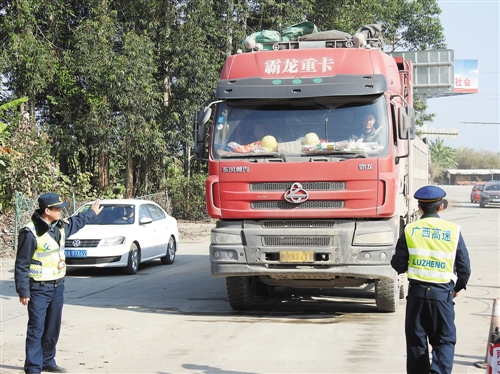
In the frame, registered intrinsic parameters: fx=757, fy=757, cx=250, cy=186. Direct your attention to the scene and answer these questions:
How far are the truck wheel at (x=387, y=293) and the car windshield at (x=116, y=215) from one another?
6.91 meters

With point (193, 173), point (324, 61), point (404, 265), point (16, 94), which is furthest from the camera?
point (193, 173)

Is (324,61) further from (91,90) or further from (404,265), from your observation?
(91,90)

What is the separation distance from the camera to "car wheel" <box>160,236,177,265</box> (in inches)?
686

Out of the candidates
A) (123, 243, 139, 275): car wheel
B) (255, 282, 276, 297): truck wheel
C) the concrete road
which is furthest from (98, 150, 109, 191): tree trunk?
(255, 282, 276, 297): truck wheel

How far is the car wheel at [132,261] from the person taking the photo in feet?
49.9

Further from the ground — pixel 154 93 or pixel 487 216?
pixel 154 93

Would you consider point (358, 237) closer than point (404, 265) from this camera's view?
No

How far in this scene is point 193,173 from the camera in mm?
33594

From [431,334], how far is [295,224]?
3.95m

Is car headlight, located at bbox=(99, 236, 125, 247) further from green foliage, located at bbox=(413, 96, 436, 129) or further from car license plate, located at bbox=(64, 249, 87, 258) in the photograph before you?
green foliage, located at bbox=(413, 96, 436, 129)

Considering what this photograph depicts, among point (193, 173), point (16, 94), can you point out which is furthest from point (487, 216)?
point (16, 94)

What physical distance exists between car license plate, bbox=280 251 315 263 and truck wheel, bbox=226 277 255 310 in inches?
43.8

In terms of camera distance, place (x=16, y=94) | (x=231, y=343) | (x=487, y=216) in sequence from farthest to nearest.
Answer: (x=487, y=216)
(x=16, y=94)
(x=231, y=343)

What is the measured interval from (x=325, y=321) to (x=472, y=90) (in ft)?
239
